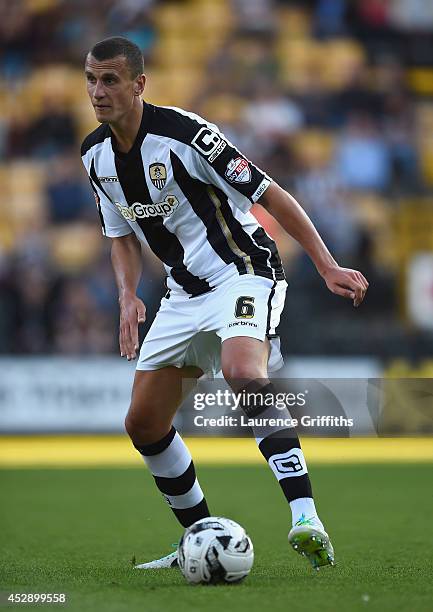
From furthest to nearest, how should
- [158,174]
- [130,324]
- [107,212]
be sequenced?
[107,212]
[130,324]
[158,174]

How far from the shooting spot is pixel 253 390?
4465mm

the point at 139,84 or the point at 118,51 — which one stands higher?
the point at 118,51

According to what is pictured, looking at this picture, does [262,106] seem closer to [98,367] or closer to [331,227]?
[331,227]

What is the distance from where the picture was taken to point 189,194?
481 cm

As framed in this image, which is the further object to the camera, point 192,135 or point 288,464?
A: point 192,135

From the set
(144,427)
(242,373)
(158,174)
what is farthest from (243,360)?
(158,174)

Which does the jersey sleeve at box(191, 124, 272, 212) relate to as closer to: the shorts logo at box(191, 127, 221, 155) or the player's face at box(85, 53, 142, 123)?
the shorts logo at box(191, 127, 221, 155)

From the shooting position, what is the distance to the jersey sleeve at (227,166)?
4695 millimetres

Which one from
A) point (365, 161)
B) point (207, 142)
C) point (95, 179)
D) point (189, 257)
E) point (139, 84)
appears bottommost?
point (365, 161)

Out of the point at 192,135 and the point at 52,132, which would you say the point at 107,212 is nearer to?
the point at 192,135

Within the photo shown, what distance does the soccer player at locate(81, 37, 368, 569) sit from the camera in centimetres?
455

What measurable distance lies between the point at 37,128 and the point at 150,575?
10234 millimetres

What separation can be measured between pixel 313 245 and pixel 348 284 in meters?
0.25

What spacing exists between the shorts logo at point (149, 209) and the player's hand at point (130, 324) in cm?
39
